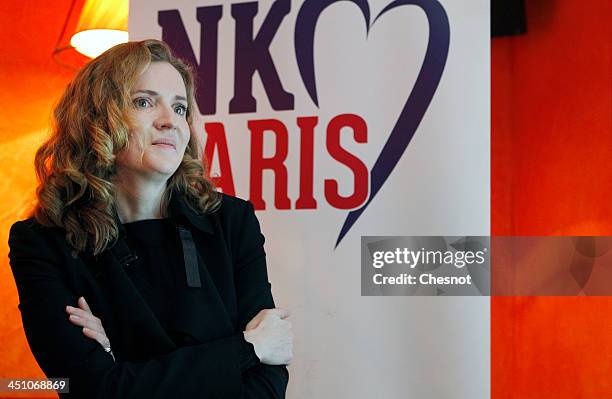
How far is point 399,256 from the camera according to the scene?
271 cm

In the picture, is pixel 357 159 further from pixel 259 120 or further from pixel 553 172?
pixel 553 172

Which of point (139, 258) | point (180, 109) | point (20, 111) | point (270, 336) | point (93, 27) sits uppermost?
point (93, 27)

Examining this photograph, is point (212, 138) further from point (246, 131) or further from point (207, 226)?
point (207, 226)

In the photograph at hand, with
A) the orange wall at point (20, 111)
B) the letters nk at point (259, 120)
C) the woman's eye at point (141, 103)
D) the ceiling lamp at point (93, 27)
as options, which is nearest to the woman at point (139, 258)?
the woman's eye at point (141, 103)

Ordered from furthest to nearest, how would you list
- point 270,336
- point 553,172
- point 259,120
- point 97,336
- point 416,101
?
1. point 553,172
2. point 259,120
3. point 416,101
4. point 270,336
5. point 97,336

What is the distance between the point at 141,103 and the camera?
6.62 ft

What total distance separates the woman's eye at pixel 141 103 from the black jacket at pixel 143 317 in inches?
9.6

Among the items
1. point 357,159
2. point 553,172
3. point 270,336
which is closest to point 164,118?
point 270,336

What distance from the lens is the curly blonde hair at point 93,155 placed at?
1.94 metres

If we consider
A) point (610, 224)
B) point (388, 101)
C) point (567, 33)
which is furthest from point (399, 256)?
point (567, 33)

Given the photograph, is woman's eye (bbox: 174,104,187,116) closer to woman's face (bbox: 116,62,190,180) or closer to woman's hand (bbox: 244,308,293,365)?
woman's face (bbox: 116,62,190,180)

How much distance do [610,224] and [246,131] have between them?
196 cm

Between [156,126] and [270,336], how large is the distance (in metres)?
0.58

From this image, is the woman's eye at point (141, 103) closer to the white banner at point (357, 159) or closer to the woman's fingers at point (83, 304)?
Result: the woman's fingers at point (83, 304)
